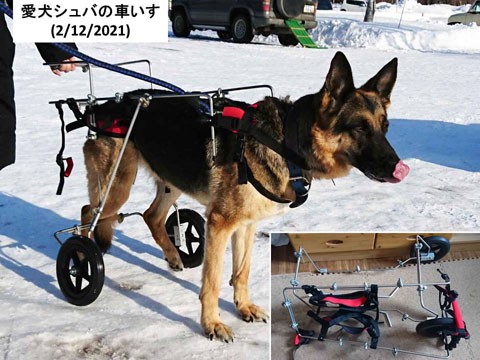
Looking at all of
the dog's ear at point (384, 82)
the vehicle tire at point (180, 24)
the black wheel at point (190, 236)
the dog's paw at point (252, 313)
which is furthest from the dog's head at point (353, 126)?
the vehicle tire at point (180, 24)

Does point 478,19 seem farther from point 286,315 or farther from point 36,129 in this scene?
point 286,315

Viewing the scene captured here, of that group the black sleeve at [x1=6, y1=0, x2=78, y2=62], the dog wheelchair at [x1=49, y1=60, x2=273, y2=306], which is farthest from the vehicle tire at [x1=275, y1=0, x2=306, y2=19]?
the dog wheelchair at [x1=49, y1=60, x2=273, y2=306]

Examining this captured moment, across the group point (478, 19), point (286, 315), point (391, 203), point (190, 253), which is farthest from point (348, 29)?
point (286, 315)

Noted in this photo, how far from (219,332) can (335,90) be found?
147 cm

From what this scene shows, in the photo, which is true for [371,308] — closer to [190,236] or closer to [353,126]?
[353,126]

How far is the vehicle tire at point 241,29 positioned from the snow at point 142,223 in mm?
6975

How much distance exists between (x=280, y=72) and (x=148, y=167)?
32.2 ft

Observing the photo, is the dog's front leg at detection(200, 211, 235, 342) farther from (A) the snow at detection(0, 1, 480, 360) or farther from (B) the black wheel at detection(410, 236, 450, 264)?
(B) the black wheel at detection(410, 236, 450, 264)

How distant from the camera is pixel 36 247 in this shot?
181 inches

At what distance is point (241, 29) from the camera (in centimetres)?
1911

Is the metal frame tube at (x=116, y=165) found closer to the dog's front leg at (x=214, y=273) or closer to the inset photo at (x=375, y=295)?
the dog's front leg at (x=214, y=273)

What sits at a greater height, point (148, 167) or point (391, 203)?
point (148, 167)

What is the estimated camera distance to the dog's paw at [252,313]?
362 cm

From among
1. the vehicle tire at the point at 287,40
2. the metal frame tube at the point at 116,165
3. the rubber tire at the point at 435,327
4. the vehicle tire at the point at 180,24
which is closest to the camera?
the rubber tire at the point at 435,327
